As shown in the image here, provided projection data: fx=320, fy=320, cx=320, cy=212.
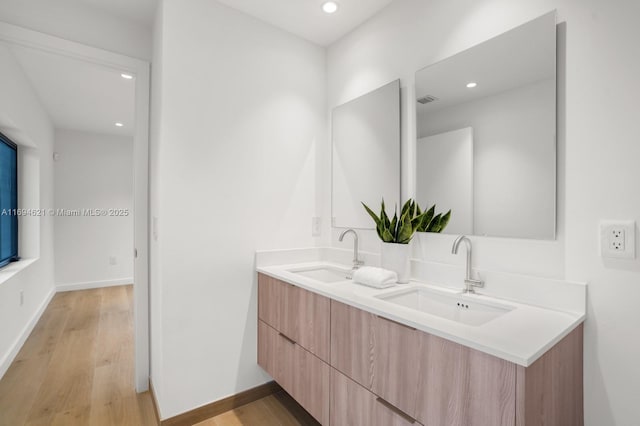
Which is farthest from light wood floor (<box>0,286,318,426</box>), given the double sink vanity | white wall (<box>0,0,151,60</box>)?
white wall (<box>0,0,151,60</box>)

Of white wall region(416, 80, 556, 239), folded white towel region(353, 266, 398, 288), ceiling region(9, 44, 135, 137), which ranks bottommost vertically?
folded white towel region(353, 266, 398, 288)

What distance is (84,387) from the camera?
2.14m

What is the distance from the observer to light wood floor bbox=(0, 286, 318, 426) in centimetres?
182

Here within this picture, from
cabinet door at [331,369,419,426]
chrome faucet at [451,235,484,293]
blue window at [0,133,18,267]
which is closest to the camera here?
cabinet door at [331,369,419,426]

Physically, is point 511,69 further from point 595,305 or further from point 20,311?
point 20,311

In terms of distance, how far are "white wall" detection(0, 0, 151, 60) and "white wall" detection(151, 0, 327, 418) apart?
324 mm

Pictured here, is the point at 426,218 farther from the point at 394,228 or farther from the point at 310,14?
the point at 310,14

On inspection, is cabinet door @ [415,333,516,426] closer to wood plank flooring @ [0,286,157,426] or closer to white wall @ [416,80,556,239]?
white wall @ [416,80,556,239]

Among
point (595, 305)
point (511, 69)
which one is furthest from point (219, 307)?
point (511, 69)

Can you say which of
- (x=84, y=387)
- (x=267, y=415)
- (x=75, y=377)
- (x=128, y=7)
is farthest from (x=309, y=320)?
(x=128, y=7)

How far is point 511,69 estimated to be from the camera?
1349 mm

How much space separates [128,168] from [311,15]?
14.7 feet

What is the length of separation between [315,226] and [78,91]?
2.96m

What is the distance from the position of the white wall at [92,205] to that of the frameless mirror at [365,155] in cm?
438
